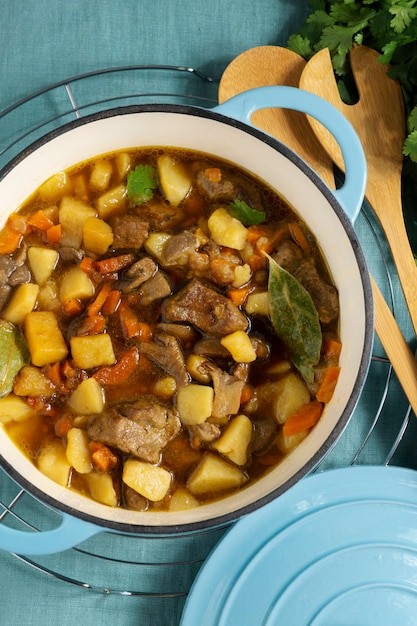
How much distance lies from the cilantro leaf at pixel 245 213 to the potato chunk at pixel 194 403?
712 millimetres

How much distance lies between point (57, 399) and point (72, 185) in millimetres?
925

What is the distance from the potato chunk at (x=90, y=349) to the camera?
2.71 m

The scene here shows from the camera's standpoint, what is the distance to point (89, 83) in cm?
314

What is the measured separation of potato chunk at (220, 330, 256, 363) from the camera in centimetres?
269

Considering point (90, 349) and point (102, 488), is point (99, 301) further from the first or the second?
point (102, 488)

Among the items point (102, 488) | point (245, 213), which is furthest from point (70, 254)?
point (102, 488)

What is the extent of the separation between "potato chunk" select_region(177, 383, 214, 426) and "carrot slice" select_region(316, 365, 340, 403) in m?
0.44

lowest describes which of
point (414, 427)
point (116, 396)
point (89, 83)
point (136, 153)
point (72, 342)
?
point (414, 427)

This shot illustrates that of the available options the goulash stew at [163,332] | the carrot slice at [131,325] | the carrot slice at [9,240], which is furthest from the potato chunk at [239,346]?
the carrot slice at [9,240]

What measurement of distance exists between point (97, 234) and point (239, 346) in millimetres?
751

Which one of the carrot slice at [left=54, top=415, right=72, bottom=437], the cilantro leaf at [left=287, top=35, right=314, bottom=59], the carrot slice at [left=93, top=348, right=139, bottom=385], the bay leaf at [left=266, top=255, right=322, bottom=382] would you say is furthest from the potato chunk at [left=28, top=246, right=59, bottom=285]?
the cilantro leaf at [left=287, top=35, right=314, bottom=59]

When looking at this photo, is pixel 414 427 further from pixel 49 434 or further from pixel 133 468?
pixel 49 434

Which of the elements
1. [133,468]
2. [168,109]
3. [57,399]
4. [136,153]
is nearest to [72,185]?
[136,153]

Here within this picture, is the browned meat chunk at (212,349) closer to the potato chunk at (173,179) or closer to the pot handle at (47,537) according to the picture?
the potato chunk at (173,179)
